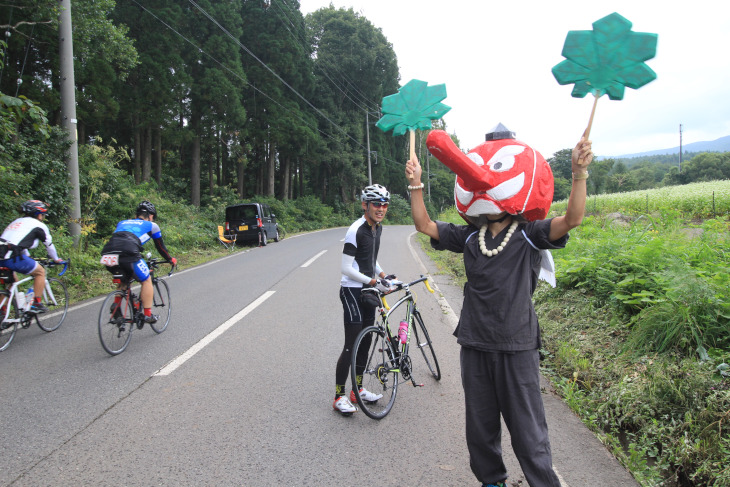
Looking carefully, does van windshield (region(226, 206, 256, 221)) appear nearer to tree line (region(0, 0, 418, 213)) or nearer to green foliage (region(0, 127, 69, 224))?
tree line (region(0, 0, 418, 213))

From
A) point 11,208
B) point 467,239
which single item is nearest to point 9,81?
point 11,208

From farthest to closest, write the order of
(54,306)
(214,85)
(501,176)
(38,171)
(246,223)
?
1. (214,85)
2. (246,223)
3. (38,171)
4. (54,306)
5. (501,176)

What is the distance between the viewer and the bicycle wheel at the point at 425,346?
174 inches

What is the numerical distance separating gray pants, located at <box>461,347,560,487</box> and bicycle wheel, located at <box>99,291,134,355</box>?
4537 mm

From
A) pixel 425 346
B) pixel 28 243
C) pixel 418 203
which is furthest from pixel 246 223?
pixel 418 203

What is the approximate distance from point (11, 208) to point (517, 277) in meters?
10.7

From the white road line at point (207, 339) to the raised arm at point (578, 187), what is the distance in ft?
13.7

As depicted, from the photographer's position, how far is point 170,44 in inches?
844

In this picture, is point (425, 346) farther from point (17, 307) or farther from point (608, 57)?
point (17, 307)

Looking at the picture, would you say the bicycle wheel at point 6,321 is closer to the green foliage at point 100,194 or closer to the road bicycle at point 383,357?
the road bicycle at point 383,357

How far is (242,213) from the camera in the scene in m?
19.1

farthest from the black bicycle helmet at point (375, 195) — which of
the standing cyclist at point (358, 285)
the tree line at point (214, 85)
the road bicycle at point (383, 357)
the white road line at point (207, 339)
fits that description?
the tree line at point (214, 85)

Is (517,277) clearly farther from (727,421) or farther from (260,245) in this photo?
(260,245)

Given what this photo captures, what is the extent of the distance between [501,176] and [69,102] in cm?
1107
